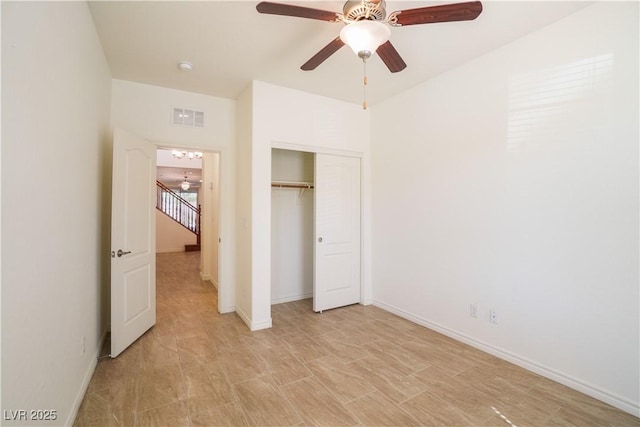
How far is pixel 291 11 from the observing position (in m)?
1.69

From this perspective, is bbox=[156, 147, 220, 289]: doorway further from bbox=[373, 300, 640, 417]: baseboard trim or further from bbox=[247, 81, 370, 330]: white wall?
bbox=[373, 300, 640, 417]: baseboard trim

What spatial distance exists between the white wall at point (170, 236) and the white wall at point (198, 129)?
6.79m

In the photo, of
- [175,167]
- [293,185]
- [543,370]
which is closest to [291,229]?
[293,185]

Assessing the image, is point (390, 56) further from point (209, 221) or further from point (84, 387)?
point (209, 221)

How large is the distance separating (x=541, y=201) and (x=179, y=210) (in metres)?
10.6

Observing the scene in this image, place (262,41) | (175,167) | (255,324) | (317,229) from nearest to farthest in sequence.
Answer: (262,41) → (255,324) → (317,229) → (175,167)

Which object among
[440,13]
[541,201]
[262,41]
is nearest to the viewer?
[440,13]

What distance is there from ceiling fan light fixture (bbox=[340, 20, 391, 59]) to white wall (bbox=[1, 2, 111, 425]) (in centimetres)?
156

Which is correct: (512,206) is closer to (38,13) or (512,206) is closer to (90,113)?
(38,13)

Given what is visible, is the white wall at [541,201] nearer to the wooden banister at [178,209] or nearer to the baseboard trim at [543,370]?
the baseboard trim at [543,370]

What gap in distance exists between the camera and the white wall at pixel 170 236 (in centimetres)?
930

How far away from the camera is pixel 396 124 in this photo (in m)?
3.64

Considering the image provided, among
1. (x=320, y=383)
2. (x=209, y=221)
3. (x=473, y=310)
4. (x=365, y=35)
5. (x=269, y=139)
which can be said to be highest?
(x=365, y=35)

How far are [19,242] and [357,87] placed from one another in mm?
3285
